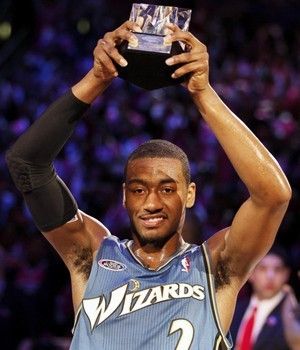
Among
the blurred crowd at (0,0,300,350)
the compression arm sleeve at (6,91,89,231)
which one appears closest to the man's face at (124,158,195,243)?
the compression arm sleeve at (6,91,89,231)

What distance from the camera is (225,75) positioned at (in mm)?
11008

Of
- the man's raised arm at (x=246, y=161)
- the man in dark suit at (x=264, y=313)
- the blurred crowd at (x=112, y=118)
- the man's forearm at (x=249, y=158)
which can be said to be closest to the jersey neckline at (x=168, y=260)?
the man's raised arm at (x=246, y=161)

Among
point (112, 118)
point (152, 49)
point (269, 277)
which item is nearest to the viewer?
point (152, 49)

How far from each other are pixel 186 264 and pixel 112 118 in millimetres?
7363

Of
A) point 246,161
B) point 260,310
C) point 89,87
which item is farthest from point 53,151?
point 260,310

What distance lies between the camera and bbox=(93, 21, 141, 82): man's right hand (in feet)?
9.14

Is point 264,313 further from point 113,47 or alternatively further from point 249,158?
point 113,47

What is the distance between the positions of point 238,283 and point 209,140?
661 cm

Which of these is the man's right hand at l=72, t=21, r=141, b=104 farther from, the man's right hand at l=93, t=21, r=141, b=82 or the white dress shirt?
the white dress shirt

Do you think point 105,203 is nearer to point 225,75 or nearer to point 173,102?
point 173,102

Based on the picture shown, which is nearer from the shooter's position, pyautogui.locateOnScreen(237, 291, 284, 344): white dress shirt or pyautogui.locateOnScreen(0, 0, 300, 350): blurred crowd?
pyautogui.locateOnScreen(237, 291, 284, 344): white dress shirt

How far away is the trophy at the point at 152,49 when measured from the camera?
2789 millimetres

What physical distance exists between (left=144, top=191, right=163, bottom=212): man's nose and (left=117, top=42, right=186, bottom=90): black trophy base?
13.1 inches

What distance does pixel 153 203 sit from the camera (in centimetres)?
298
